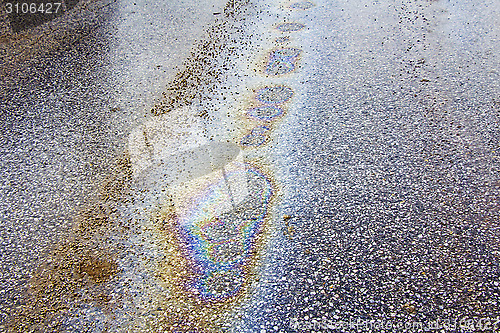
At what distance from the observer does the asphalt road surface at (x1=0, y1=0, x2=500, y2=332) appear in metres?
2.99

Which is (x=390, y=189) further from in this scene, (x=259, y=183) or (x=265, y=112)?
(x=265, y=112)

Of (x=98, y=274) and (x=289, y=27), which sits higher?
(x=289, y=27)

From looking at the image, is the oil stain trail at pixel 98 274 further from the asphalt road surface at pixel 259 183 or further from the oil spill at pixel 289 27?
the oil spill at pixel 289 27

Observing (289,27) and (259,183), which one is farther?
(289,27)

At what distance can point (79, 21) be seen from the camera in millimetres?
8117

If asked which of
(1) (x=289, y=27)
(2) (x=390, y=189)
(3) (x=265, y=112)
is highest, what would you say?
(1) (x=289, y=27)

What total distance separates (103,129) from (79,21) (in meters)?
4.11

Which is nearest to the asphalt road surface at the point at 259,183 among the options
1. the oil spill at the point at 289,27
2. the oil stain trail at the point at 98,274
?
the oil stain trail at the point at 98,274

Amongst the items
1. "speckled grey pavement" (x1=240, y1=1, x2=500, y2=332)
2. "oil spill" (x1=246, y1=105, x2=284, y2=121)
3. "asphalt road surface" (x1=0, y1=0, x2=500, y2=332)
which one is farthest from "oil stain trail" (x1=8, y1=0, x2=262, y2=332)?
"oil spill" (x1=246, y1=105, x2=284, y2=121)

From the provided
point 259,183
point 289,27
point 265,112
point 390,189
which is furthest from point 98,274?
point 289,27

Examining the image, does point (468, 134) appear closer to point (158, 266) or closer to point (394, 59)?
point (394, 59)

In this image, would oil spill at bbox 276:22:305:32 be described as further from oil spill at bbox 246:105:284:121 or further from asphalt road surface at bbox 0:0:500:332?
oil spill at bbox 246:105:284:121

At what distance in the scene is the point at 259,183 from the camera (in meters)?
4.08

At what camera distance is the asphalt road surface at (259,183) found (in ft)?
9.82
